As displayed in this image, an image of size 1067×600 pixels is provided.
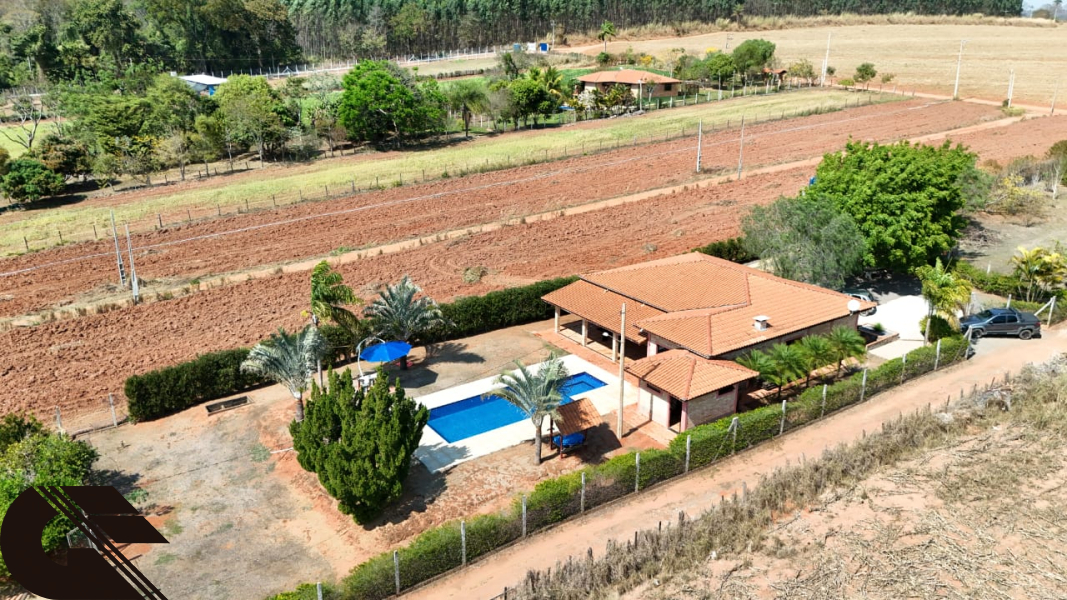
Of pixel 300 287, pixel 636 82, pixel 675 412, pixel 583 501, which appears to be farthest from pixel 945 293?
pixel 636 82

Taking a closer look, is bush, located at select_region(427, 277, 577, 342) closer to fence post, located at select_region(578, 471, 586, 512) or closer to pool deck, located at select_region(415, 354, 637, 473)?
Answer: pool deck, located at select_region(415, 354, 637, 473)

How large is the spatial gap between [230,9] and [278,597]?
133 metres

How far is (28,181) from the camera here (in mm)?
62125

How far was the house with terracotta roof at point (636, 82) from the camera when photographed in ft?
347

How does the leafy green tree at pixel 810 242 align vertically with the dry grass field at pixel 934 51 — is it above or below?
below

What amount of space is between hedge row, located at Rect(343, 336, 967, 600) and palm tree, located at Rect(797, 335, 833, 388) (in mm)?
940

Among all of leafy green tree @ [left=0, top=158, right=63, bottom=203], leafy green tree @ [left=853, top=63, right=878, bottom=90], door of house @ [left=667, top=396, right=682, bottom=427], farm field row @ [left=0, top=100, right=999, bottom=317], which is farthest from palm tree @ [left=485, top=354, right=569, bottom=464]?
leafy green tree @ [left=853, top=63, right=878, bottom=90]

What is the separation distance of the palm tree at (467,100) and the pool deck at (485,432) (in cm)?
6184

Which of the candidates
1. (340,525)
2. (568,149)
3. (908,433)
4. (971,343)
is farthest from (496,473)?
(568,149)

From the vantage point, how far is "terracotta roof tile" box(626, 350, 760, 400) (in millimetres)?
27156

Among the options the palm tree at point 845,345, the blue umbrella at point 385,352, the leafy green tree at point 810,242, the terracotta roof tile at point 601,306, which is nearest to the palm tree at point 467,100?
the leafy green tree at point 810,242

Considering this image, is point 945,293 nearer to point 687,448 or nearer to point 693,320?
point 693,320

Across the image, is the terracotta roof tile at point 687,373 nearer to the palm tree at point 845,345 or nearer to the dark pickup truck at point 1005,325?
the palm tree at point 845,345

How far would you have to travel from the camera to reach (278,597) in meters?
18.2
